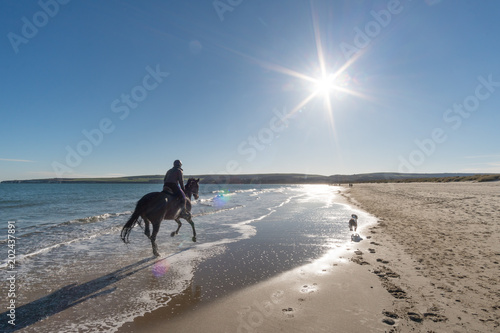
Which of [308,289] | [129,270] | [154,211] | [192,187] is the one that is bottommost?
[129,270]

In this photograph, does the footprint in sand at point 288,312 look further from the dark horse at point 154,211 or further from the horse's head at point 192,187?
the horse's head at point 192,187

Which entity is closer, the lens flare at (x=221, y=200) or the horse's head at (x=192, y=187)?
the horse's head at (x=192, y=187)

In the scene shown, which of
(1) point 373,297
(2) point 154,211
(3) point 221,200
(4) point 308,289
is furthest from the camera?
(3) point 221,200

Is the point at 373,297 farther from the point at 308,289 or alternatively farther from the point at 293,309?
the point at 293,309

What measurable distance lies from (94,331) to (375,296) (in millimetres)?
5506

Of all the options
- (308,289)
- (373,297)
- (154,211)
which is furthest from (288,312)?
(154,211)

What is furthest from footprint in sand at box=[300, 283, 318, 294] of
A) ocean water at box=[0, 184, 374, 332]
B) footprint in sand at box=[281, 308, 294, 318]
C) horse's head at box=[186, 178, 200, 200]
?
horse's head at box=[186, 178, 200, 200]

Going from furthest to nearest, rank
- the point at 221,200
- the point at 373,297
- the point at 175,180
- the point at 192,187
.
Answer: the point at 221,200 → the point at 192,187 → the point at 175,180 → the point at 373,297

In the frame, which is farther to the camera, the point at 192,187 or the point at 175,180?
the point at 192,187

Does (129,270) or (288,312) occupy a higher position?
(288,312)

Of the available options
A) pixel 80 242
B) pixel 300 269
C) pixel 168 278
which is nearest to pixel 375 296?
pixel 300 269

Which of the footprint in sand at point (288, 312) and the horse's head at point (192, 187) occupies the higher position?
the horse's head at point (192, 187)

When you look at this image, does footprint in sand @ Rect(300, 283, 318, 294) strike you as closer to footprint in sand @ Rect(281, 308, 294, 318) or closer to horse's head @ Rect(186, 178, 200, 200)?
footprint in sand @ Rect(281, 308, 294, 318)

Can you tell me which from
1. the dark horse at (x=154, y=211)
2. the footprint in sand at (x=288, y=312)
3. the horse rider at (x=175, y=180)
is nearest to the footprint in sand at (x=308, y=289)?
the footprint in sand at (x=288, y=312)
